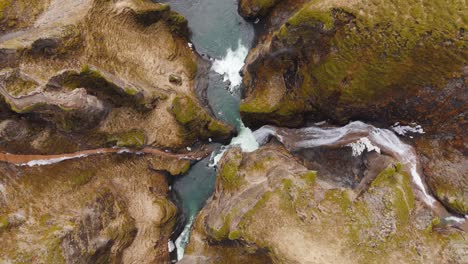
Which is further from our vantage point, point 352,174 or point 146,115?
point 146,115

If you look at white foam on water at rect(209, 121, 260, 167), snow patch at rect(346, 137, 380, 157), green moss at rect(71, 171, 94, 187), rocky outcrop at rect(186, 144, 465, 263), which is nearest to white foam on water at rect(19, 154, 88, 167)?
green moss at rect(71, 171, 94, 187)

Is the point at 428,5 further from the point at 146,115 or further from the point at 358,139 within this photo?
the point at 146,115

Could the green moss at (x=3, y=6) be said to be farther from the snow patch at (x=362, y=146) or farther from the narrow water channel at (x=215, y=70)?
the snow patch at (x=362, y=146)

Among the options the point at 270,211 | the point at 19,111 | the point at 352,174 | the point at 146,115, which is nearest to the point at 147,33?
the point at 146,115

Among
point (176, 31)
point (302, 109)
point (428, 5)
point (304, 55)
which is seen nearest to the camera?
point (428, 5)

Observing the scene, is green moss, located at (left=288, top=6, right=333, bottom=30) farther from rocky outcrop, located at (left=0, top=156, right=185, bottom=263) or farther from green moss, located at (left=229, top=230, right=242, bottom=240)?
rocky outcrop, located at (left=0, top=156, right=185, bottom=263)

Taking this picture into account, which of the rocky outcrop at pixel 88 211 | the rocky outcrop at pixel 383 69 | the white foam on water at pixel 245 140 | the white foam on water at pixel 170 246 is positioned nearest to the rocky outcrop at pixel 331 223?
the rocky outcrop at pixel 383 69

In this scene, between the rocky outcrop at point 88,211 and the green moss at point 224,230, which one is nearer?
the rocky outcrop at point 88,211

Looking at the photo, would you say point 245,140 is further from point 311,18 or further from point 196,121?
point 311,18
